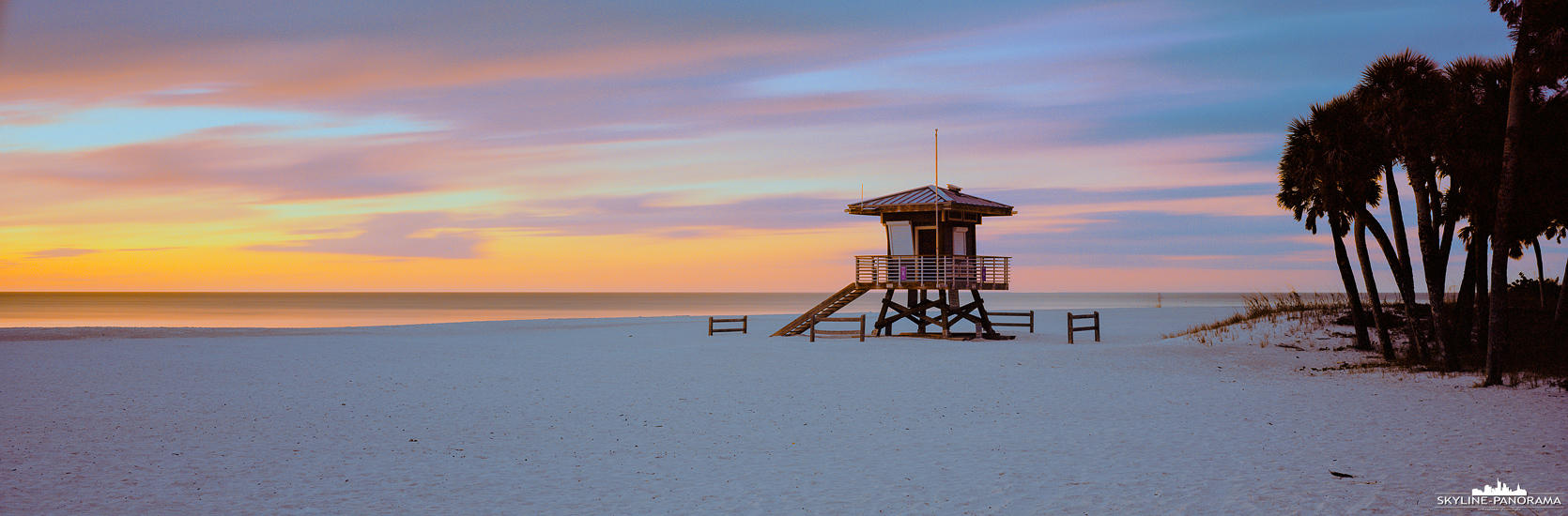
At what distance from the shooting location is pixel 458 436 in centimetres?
1225

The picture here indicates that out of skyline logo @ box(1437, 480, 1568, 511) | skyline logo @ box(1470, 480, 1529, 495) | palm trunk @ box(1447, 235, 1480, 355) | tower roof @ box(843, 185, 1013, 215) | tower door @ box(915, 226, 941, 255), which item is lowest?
skyline logo @ box(1437, 480, 1568, 511)

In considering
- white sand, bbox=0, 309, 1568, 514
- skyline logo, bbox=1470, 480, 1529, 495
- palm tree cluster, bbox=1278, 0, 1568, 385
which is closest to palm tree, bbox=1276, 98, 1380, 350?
palm tree cluster, bbox=1278, 0, 1568, 385

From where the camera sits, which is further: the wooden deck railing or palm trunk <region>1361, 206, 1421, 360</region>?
the wooden deck railing

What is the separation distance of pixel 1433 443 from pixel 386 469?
1176 cm

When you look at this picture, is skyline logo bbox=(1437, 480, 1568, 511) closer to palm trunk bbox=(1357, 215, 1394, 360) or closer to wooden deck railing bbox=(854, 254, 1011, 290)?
palm trunk bbox=(1357, 215, 1394, 360)

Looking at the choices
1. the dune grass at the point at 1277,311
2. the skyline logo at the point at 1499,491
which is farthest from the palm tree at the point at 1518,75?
the dune grass at the point at 1277,311

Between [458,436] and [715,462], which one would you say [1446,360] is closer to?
[715,462]

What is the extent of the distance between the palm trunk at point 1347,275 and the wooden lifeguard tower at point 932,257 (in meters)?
11.3

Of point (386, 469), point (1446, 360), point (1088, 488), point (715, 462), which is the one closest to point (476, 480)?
point (386, 469)

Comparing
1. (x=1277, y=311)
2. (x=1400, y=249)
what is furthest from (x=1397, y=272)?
(x=1277, y=311)

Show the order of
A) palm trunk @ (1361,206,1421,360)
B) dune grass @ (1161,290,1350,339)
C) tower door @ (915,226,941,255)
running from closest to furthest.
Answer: palm trunk @ (1361,206,1421,360) → dune grass @ (1161,290,1350,339) → tower door @ (915,226,941,255)

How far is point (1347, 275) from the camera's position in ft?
75.7

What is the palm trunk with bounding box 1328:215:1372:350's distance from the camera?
885 inches

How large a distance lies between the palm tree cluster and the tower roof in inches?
456
